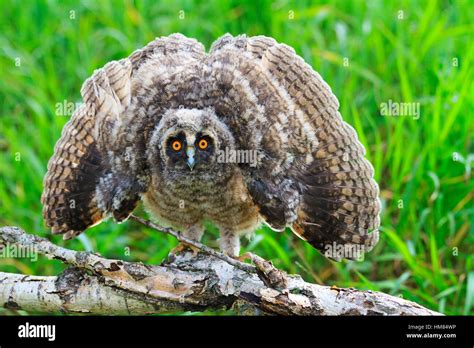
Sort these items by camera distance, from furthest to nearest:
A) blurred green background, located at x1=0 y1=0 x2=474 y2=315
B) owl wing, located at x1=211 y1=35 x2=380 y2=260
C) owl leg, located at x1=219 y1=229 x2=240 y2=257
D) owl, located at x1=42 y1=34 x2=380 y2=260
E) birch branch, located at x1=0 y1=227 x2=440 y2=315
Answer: blurred green background, located at x1=0 y1=0 x2=474 y2=315 → owl leg, located at x1=219 y1=229 x2=240 y2=257 → owl wing, located at x1=211 y1=35 x2=380 y2=260 → owl, located at x1=42 y1=34 x2=380 y2=260 → birch branch, located at x1=0 y1=227 x2=440 y2=315

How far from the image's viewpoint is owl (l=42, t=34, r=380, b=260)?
423cm

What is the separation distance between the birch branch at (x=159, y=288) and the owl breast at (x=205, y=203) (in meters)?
0.64

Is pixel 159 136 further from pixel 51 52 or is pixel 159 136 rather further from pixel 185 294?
pixel 51 52

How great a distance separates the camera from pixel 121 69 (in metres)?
4.50

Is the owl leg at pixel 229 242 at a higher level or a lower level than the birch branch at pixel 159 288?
higher

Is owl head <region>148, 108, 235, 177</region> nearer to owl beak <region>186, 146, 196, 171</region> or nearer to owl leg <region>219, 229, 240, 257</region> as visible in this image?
owl beak <region>186, 146, 196, 171</region>

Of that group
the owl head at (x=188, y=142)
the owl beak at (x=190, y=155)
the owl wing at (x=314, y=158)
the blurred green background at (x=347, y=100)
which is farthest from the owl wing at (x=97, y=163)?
the blurred green background at (x=347, y=100)

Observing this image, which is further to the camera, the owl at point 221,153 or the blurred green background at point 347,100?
the blurred green background at point 347,100

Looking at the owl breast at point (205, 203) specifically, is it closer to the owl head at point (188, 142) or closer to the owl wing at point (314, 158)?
the owl head at point (188, 142)

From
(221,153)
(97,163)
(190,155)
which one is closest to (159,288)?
(190,155)

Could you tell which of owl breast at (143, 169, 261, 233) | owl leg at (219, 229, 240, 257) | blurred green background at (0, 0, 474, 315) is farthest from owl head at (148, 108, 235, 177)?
blurred green background at (0, 0, 474, 315)

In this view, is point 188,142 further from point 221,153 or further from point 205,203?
point 205,203

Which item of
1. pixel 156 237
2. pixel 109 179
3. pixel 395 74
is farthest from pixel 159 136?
pixel 395 74

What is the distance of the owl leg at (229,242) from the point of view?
4653mm
